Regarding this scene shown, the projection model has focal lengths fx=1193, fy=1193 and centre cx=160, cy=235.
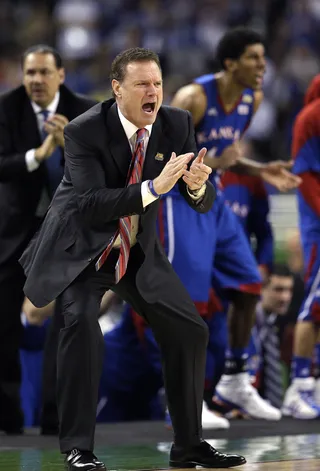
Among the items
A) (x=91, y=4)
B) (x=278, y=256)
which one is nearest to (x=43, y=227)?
(x=278, y=256)

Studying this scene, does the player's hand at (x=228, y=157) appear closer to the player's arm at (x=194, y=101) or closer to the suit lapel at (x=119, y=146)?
the player's arm at (x=194, y=101)

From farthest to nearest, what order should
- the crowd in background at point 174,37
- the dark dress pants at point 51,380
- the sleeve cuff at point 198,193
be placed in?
the crowd in background at point 174,37, the dark dress pants at point 51,380, the sleeve cuff at point 198,193

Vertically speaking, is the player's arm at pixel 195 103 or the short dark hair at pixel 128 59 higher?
the short dark hair at pixel 128 59

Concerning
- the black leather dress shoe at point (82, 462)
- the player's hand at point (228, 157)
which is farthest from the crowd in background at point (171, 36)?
the black leather dress shoe at point (82, 462)

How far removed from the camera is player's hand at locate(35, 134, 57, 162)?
5.72 metres

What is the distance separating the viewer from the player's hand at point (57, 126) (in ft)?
18.8

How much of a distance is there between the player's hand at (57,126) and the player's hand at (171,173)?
4.84 ft

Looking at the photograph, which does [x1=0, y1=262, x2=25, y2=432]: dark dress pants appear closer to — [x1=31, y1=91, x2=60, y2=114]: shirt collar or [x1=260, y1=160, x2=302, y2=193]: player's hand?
[x1=31, y1=91, x2=60, y2=114]: shirt collar

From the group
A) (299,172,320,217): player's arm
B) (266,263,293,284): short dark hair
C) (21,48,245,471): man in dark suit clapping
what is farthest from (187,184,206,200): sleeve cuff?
(266,263,293,284): short dark hair

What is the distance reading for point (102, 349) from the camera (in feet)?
14.9

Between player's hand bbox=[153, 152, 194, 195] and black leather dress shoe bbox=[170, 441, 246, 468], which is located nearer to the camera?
player's hand bbox=[153, 152, 194, 195]

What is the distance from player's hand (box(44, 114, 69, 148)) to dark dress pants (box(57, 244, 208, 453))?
1.21 metres

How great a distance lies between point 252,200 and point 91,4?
725 centimetres

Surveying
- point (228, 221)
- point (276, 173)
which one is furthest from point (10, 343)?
point (276, 173)
